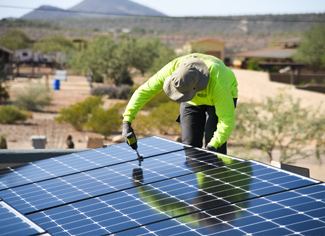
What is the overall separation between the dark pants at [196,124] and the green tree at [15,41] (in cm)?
7647

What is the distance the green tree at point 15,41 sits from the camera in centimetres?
8015

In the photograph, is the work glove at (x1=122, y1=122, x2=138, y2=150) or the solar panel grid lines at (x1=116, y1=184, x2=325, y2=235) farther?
the work glove at (x1=122, y1=122, x2=138, y2=150)

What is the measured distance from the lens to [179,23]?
16950cm

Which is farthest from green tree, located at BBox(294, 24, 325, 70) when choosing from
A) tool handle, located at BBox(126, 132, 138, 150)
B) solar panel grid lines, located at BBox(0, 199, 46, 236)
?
solar panel grid lines, located at BBox(0, 199, 46, 236)

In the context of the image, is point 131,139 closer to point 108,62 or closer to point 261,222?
point 261,222

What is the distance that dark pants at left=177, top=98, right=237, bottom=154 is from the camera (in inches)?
241

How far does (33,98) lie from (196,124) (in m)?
29.1

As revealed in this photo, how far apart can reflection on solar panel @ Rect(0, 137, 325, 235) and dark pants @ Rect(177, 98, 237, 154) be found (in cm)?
86

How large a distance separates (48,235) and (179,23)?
16904 centimetres

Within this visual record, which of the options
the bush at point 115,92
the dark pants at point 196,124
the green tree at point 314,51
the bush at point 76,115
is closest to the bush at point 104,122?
the bush at point 76,115

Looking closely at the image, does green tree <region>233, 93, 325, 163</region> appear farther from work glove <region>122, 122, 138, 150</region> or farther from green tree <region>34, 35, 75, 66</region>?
green tree <region>34, 35, 75, 66</region>

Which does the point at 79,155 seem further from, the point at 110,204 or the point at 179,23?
the point at 179,23

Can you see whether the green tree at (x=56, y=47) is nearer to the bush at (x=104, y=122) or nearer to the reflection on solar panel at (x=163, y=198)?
the bush at (x=104, y=122)

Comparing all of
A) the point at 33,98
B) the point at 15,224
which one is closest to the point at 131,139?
the point at 15,224
